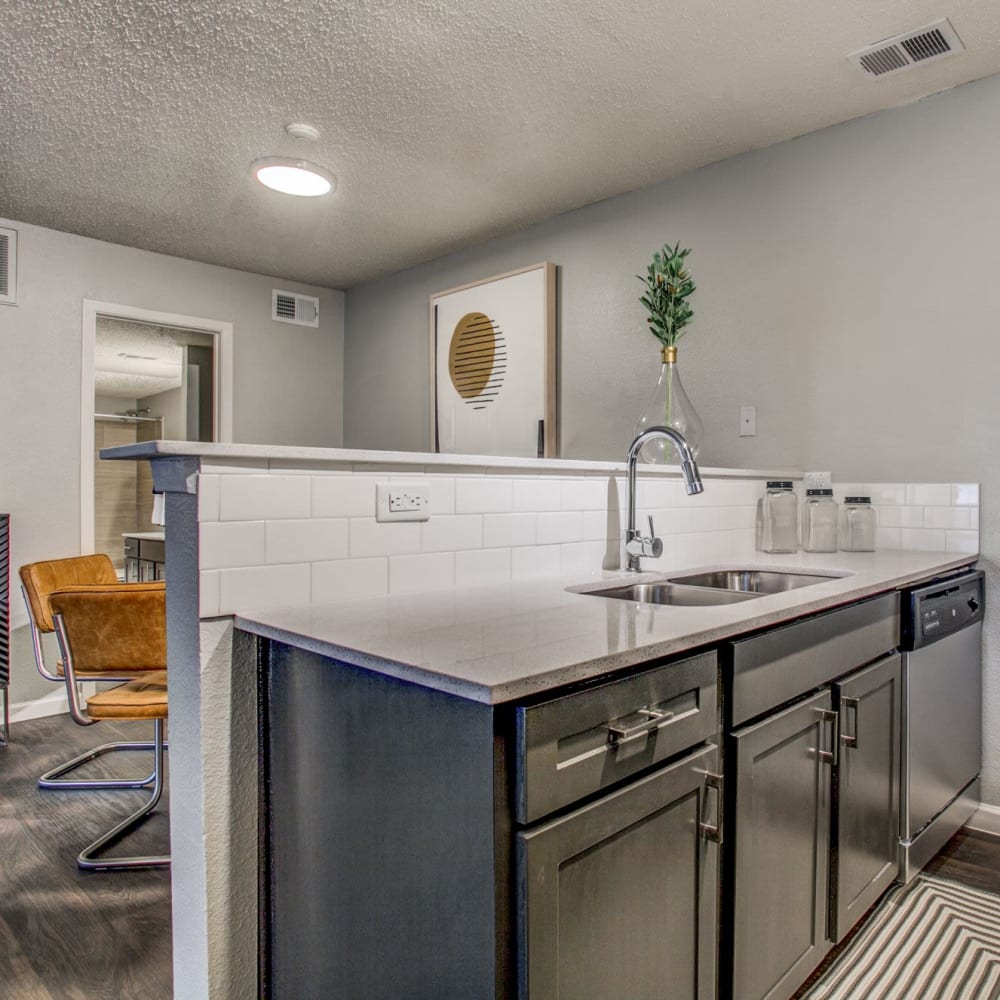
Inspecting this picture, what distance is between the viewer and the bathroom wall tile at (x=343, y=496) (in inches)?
51.5

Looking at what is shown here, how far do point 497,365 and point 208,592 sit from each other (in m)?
2.80

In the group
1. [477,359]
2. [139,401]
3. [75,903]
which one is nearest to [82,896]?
[75,903]

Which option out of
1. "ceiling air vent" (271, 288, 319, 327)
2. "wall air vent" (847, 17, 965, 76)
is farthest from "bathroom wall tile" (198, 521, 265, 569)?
"ceiling air vent" (271, 288, 319, 327)

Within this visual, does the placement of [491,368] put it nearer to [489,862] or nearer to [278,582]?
[278,582]

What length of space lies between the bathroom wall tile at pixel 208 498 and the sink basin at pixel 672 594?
91cm

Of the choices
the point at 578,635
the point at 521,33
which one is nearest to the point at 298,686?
the point at 578,635

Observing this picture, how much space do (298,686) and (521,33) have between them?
198 cm

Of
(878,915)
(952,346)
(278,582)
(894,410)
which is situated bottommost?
(878,915)

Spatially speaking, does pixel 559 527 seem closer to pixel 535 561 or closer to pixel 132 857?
pixel 535 561

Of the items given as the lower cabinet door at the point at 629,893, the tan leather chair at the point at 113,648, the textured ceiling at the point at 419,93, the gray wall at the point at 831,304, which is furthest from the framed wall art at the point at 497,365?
the lower cabinet door at the point at 629,893

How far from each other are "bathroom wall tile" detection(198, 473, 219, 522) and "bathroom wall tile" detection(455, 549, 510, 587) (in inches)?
20.8

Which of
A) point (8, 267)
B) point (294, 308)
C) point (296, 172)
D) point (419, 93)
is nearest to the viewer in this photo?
point (419, 93)

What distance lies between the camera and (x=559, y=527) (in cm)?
177

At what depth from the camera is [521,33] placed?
2139mm
